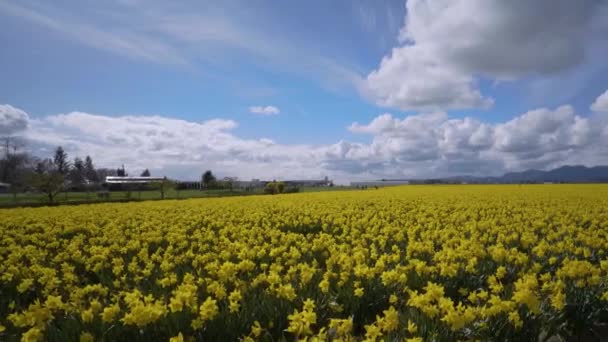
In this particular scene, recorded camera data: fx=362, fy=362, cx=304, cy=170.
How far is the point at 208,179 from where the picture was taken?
80.4 m

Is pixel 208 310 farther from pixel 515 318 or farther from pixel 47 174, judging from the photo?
pixel 47 174

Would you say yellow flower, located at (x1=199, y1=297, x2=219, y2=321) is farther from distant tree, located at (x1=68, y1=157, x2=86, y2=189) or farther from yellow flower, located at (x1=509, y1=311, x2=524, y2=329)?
distant tree, located at (x1=68, y1=157, x2=86, y2=189)

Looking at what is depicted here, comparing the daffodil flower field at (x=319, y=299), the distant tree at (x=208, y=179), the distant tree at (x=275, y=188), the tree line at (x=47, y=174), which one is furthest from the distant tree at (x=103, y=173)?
the daffodil flower field at (x=319, y=299)

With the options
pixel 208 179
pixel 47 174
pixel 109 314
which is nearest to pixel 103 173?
pixel 208 179

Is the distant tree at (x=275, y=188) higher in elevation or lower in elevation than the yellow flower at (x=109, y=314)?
higher

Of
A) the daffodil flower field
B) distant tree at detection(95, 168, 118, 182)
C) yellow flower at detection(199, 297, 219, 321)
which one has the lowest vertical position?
the daffodil flower field

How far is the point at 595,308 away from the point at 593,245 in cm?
377

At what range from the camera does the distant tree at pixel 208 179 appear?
74.0 metres

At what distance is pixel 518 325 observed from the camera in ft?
12.8

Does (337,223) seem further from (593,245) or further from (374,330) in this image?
(374,330)

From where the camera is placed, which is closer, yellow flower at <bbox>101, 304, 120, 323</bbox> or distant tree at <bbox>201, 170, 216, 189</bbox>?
yellow flower at <bbox>101, 304, 120, 323</bbox>

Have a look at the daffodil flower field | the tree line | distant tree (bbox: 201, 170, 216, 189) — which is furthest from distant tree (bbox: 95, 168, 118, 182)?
the daffodil flower field

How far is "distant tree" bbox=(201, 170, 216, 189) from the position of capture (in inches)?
2913

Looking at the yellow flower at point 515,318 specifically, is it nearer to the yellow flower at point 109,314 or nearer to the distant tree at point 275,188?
the yellow flower at point 109,314
